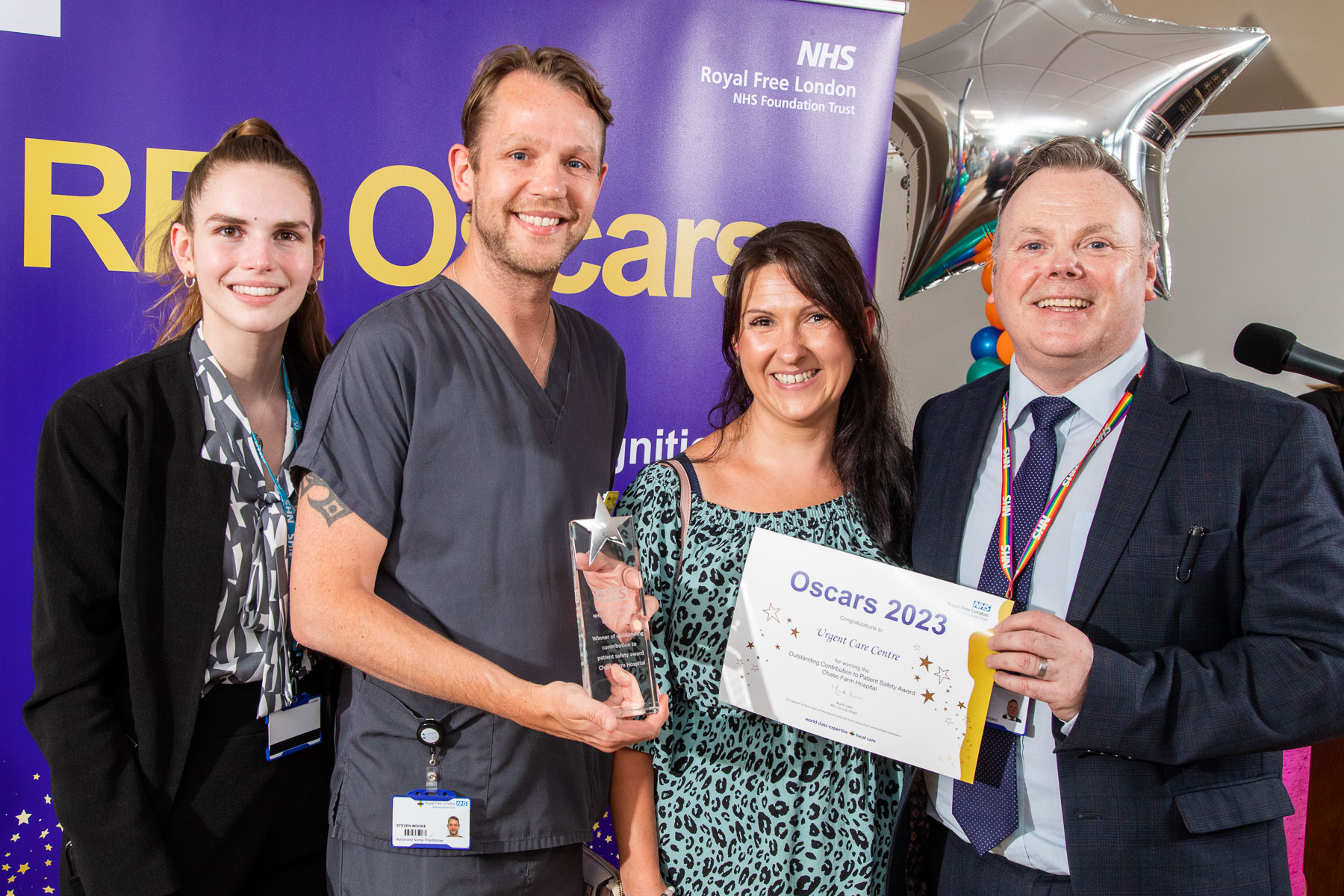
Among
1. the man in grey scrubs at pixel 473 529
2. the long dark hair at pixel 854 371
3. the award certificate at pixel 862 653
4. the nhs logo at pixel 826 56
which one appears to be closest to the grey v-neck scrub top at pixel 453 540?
the man in grey scrubs at pixel 473 529

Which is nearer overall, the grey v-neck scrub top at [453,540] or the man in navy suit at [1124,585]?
the man in navy suit at [1124,585]

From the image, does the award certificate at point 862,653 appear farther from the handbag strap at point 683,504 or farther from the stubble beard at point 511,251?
the stubble beard at point 511,251

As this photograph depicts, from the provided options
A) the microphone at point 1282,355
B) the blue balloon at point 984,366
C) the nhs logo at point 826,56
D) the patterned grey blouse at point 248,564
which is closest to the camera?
the patterned grey blouse at point 248,564

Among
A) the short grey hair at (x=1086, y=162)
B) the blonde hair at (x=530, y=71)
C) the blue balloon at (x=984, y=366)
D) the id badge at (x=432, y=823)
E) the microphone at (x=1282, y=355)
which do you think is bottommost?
the id badge at (x=432, y=823)

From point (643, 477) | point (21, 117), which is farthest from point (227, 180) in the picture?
point (643, 477)

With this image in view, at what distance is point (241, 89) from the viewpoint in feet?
8.07

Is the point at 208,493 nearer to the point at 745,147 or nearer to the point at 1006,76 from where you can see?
the point at 745,147

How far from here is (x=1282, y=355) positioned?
2.74 m

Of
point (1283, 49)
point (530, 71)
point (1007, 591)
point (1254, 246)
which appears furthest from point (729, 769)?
point (1283, 49)

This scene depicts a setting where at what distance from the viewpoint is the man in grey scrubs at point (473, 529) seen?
5.35 ft

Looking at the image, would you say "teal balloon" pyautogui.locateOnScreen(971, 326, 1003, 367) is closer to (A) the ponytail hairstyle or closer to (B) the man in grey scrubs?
(B) the man in grey scrubs

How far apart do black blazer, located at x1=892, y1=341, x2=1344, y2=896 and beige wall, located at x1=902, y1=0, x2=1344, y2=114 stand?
139 inches

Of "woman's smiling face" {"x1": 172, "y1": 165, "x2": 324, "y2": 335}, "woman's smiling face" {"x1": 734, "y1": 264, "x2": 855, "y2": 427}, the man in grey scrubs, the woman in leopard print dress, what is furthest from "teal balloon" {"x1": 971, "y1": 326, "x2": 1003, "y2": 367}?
"woman's smiling face" {"x1": 172, "y1": 165, "x2": 324, "y2": 335}

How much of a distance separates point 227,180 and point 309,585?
900 mm
